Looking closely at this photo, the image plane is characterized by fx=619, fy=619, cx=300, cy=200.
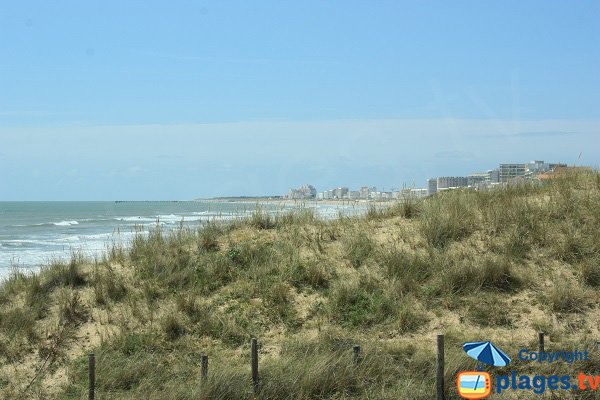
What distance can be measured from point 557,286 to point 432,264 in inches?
93.4

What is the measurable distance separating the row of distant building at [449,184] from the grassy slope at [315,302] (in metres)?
1.06

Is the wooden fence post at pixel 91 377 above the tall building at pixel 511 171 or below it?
below

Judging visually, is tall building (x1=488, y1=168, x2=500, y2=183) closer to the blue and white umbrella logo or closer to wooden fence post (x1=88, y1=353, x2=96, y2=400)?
the blue and white umbrella logo

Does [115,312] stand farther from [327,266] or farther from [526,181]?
[526,181]

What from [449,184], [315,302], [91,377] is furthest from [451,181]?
[91,377]

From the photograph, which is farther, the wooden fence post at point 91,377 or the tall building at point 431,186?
the tall building at point 431,186

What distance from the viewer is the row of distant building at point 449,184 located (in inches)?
633

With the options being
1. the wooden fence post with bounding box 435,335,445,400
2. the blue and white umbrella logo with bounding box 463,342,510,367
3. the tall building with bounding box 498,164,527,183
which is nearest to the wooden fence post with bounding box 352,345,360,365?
the wooden fence post with bounding box 435,335,445,400

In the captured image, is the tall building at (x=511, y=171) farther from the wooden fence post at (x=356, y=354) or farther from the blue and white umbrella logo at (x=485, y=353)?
the wooden fence post at (x=356, y=354)

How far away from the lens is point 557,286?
11484 mm

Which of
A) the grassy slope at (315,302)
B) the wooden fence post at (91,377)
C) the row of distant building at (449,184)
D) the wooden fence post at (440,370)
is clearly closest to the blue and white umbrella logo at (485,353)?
the wooden fence post at (440,370)

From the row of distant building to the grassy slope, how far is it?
106cm

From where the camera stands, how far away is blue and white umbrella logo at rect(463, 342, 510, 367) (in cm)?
766

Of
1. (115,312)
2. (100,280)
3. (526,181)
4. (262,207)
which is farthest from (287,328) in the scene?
(526,181)
